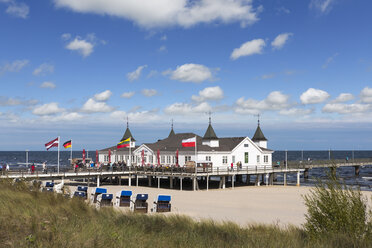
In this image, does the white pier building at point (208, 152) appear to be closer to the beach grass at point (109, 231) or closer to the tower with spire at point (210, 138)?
the tower with spire at point (210, 138)

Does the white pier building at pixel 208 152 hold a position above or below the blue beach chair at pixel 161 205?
above

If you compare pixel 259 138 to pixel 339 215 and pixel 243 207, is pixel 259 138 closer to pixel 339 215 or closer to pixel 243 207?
pixel 243 207

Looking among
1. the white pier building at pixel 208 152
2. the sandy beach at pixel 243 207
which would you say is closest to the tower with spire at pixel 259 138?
the white pier building at pixel 208 152

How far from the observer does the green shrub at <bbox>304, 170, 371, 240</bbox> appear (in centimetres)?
1018

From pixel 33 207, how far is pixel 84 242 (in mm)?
4666

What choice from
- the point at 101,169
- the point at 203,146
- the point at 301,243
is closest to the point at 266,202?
the point at 203,146

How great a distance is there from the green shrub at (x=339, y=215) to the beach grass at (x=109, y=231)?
41 cm

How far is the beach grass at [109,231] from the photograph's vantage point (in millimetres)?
8695

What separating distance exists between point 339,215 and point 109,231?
246 inches

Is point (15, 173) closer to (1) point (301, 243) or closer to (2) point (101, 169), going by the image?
(2) point (101, 169)

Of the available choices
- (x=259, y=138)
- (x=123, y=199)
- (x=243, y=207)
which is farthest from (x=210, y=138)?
(x=123, y=199)

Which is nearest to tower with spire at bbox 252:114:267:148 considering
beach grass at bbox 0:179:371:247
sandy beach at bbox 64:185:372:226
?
sandy beach at bbox 64:185:372:226

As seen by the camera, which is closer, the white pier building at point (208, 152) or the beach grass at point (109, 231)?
the beach grass at point (109, 231)

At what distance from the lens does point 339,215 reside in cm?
1061
